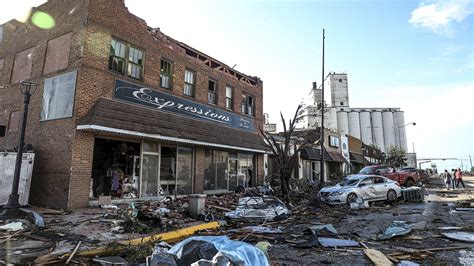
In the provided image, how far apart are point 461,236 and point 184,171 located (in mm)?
12501

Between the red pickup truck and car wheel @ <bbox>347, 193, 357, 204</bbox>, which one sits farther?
the red pickup truck

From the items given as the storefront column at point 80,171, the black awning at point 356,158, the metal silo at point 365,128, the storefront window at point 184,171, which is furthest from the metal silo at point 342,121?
the storefront column at point 80,171

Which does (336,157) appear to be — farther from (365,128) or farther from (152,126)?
(365,128)

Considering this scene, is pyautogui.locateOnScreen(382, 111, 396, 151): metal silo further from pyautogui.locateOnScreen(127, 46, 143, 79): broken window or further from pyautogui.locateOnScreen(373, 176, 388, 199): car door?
pyautogui.locateOnScreen(127, 46, 143, 79): broken window

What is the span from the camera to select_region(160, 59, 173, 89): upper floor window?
54.6 ft

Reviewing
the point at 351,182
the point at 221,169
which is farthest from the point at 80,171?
the point at 351,182

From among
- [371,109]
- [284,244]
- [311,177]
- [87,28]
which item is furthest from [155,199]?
[371,109]

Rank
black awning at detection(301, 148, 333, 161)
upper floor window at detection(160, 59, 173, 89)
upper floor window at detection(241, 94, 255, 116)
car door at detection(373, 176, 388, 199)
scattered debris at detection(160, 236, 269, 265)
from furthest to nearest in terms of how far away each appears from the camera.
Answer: black awning at detection(301, 148, 333, 161) → upper floor window at detection(241, 94, 255, 116) → car door at detection(373, 176, 388, 199) → upper floor window at detection(160, 59, 173, 89) → scattered debris at detection(160, 236, 269, 265)

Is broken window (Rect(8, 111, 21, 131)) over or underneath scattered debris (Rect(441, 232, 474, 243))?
over

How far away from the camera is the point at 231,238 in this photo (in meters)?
8.28

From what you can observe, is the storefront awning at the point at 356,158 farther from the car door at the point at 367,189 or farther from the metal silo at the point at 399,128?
the metal silo at the point at 399,128

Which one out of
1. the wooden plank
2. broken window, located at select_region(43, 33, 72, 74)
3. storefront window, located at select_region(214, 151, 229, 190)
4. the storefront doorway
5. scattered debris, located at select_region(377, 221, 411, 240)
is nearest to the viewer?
Answer: the wooden plank

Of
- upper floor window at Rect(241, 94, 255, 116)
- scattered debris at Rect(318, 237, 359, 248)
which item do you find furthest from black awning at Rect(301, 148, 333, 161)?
scattered debris at Rect(318, 237, 359, 248)

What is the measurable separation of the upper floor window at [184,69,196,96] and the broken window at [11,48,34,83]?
7465 mm
